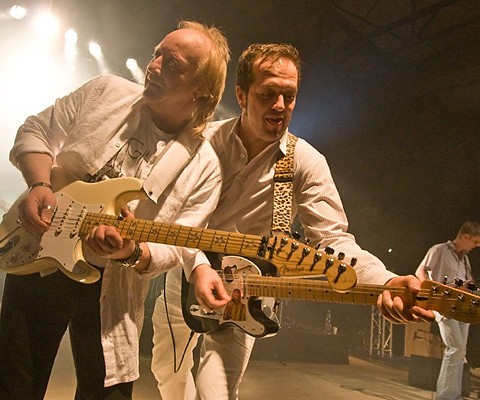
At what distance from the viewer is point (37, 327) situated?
5.12 ft

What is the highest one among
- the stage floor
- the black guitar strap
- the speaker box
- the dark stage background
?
the dark stage background

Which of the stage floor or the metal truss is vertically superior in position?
the metal truss

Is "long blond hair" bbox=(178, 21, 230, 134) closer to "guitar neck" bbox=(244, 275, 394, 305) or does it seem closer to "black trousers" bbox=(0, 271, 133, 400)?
"guitar neck" bbox=(244, 275, 394, 305)

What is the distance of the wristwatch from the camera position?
156 centimetres

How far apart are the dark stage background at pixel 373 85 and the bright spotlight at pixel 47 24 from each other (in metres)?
0.16

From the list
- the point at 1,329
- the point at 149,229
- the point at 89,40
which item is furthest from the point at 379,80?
the point at 1,329

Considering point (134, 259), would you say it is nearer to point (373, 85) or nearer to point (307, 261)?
point (307, 261)

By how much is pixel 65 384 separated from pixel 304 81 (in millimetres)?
4507

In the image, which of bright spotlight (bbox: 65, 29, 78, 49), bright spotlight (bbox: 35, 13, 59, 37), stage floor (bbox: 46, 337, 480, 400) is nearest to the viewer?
stage floor (bbox: 46, 337, 480, 400)

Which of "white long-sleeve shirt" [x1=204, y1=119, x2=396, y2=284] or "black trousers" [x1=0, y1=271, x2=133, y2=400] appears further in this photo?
"white long-sleeve shirt" [x1=204, y1=119, x2=396, y2=284]

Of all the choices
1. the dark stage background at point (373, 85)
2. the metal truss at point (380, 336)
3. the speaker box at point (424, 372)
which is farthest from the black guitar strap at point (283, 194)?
the metal truss at point (380, 336)

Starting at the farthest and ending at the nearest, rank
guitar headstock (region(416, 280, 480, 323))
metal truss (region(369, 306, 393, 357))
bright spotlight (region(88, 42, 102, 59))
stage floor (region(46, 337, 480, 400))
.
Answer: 1. metal truss (region(369, 306, 393, 357))
2. bright spotlight (region(88, 42, 102, 59))
3. stage floor (region(46, 337, 480, 400))
4. guitar headstock (region(416, 280, 480, 323))

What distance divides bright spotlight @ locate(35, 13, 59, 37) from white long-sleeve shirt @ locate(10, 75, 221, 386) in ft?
14.9

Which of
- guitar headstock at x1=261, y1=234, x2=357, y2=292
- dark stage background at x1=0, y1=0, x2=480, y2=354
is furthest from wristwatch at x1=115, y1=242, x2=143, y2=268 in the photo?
dark stage background at x1=0, y1=0, x2=480, y2=354
